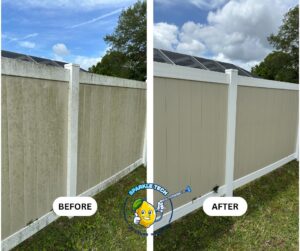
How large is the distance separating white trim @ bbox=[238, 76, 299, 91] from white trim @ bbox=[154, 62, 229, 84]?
19.3 inches

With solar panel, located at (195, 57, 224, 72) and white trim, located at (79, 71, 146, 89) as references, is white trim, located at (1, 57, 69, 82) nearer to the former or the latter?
white trim, located at (79, 71, 146, 89)

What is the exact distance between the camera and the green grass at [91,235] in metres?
2.61

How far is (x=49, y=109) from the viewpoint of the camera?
2850mm

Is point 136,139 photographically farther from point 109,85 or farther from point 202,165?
point 202,165

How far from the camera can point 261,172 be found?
502 centimetres

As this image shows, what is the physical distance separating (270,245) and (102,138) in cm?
227

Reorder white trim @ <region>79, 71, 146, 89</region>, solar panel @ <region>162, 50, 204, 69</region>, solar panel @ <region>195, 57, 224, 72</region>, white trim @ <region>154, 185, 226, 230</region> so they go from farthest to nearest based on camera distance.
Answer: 1. solar panel @ <region>195, 57, 224, 72</region>
2. white trim @ <region>79, 71, 146, 89</region>
3. solar panel @ <region>162, 50, 204, 69</region>
4. white trim @ <region>154, 185, 226, 230</region>

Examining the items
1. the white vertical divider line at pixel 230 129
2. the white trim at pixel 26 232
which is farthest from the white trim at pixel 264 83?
the white trim at pixel 26 232

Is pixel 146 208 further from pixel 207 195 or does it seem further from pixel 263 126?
pixel 263 126

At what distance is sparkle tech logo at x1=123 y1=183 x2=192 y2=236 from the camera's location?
87.2 inches

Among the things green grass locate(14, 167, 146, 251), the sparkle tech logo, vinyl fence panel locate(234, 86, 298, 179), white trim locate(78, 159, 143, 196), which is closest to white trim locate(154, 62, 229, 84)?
vinyl fence panel locate(234, 86, 298, 179)

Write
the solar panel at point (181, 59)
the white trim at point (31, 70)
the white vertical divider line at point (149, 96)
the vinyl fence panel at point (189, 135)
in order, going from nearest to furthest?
the white vertical divider line at point (149, 96), the white trim at point (31, 70), the vinyl fence panel at point (189, 135), the solar panel at point (181, 59)

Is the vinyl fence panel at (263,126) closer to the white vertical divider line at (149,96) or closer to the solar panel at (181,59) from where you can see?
the solar panel at (181,59)

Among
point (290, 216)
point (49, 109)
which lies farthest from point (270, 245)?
point (49, 109)
